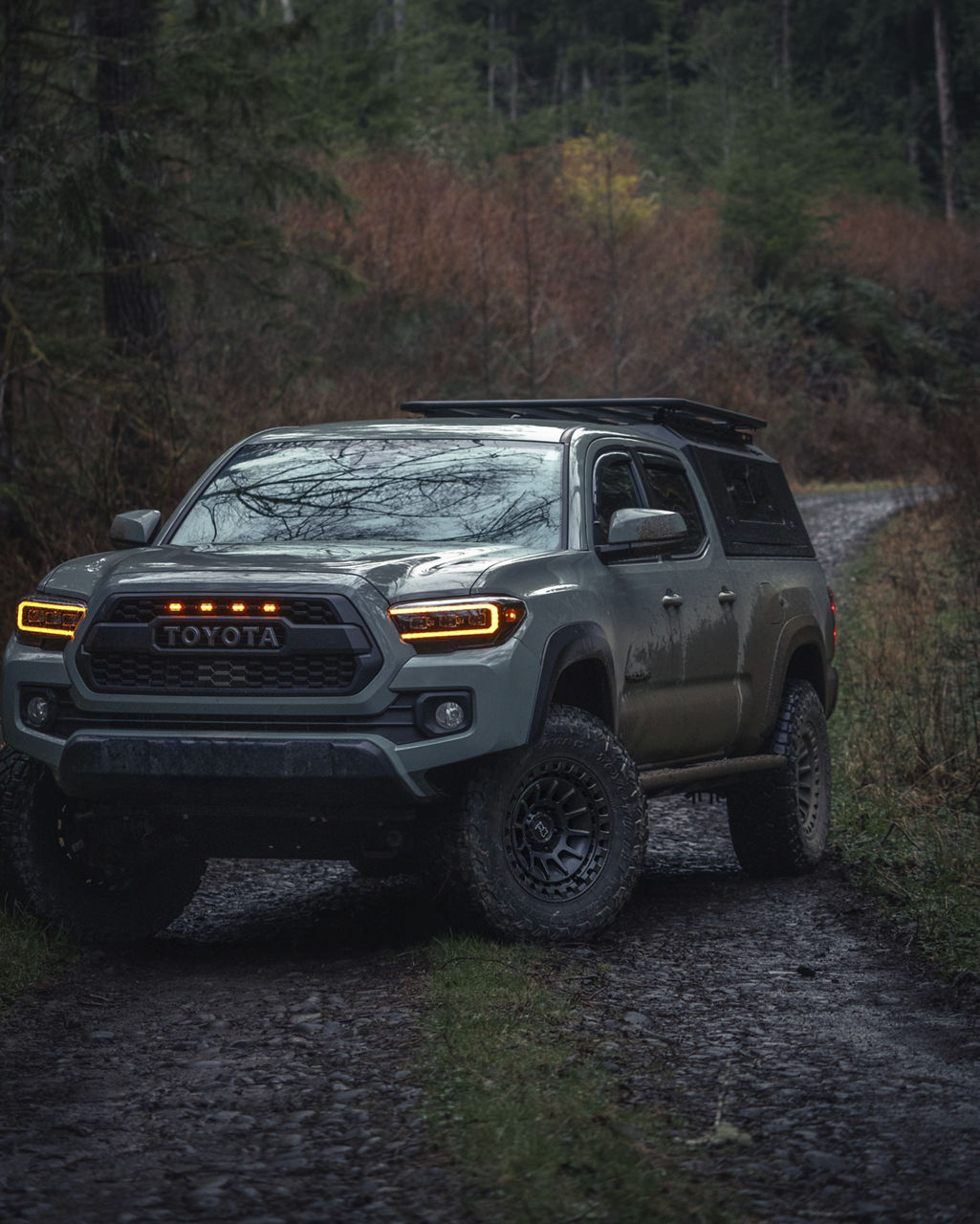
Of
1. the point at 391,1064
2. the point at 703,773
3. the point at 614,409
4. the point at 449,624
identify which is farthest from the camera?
the point at 614,409

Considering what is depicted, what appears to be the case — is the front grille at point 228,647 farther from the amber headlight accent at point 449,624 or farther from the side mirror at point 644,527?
the side mirror at point 644,527

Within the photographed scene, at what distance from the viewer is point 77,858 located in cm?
681

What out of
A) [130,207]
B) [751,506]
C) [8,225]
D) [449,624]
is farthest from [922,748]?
[130,207]

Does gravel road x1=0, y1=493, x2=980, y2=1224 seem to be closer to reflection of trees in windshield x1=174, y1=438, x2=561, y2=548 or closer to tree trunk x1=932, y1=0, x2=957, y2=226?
reflection of trees in windshield x1=174, y1=438, x2=561, y2=548

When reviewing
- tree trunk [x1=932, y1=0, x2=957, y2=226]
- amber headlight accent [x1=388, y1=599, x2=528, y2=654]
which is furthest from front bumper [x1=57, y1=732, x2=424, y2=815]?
tree trunk [x1=932, y1=0, x2=957, y2=226]

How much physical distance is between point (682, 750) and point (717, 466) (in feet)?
5.15

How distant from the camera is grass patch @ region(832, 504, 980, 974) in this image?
730 centimetres

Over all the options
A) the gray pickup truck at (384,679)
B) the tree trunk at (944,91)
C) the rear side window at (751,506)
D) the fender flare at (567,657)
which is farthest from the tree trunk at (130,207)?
the tree trunk at (944,91)

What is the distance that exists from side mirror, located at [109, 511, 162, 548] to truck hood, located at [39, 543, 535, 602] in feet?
1.17

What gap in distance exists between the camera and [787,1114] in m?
4.58

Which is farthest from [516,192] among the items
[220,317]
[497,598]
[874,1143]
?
[874,1143]

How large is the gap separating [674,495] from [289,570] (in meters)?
2.44

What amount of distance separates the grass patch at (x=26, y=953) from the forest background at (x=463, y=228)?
→ 6.65m

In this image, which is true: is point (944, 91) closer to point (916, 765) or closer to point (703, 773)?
point (916, 765)
